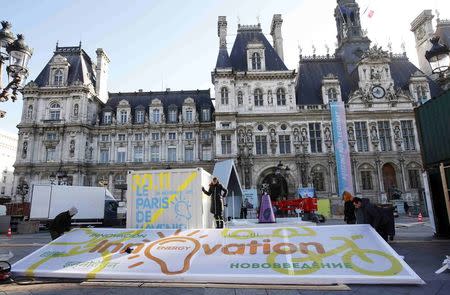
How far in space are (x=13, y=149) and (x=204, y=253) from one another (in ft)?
301

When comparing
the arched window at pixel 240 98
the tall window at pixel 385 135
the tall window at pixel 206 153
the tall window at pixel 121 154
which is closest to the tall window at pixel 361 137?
the tall window at pixel 385 135

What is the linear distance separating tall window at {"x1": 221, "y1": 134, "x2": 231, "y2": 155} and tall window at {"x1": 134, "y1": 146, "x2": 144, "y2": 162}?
477 inches

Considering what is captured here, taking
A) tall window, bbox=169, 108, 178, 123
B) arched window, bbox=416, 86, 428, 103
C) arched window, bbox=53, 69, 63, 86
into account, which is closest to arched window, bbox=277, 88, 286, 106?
tall window, bbox=169, 108, 178, 123

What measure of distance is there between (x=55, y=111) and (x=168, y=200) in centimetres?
3811

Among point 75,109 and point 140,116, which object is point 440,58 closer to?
point 140,116

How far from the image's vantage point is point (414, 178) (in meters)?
38.4

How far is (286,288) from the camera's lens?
247 inches

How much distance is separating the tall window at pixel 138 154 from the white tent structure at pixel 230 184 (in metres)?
21.5

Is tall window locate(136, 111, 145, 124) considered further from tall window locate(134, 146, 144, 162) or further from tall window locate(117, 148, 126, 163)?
tall window locate(117, 148, 126, 163)

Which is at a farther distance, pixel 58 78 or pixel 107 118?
pixel 107 118

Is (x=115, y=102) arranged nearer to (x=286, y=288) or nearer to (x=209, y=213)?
(x=209, y=213)

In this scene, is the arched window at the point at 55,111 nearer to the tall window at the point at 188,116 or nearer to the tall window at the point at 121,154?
the tall window at the point at 121,154

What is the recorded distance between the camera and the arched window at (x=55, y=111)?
42.9m

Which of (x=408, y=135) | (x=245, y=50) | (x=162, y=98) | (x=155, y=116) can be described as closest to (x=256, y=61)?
(x=245, y=50)
